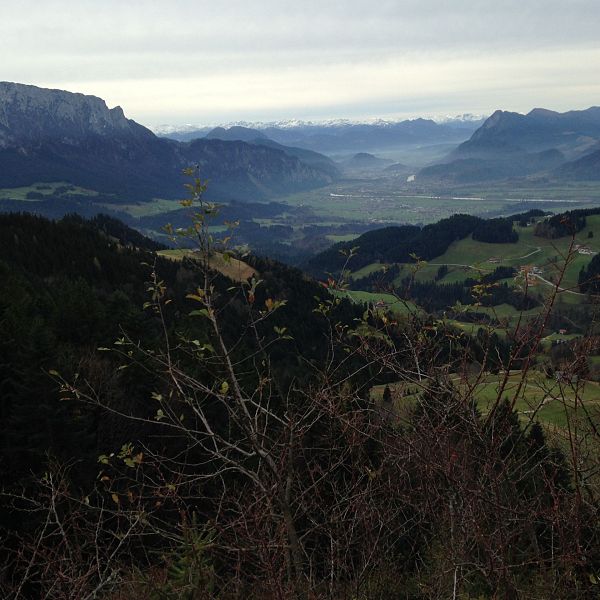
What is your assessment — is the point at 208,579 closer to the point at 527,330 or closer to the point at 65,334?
the point at 527,330

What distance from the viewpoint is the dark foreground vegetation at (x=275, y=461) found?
6.93m

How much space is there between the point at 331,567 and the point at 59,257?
118740 millimetres

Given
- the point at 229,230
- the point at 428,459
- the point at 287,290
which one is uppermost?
the point at 229,230

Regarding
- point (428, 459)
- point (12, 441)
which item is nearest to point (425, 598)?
point (428, 459)

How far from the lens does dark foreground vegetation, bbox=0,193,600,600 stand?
22.7 feet

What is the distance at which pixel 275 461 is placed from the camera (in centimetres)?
910

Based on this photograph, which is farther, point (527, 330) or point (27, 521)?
point (27, 521)

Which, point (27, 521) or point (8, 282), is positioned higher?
point (8, 282)

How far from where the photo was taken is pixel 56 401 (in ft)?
92.0

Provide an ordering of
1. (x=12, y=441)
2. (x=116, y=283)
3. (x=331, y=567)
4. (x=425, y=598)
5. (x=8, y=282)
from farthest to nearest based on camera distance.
Result: (x=116, y=283), (x=8, y=282), (x=12, y=441), (x=425, y=598), (x=331, y=567)

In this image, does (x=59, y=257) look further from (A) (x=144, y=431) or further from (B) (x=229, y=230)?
(B) (x=229, y=230)

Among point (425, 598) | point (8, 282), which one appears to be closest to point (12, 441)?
point (425, 598)

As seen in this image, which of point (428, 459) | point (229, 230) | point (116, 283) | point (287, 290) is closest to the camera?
point (229, 230)

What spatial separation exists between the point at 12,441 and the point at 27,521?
4410 millimetres
